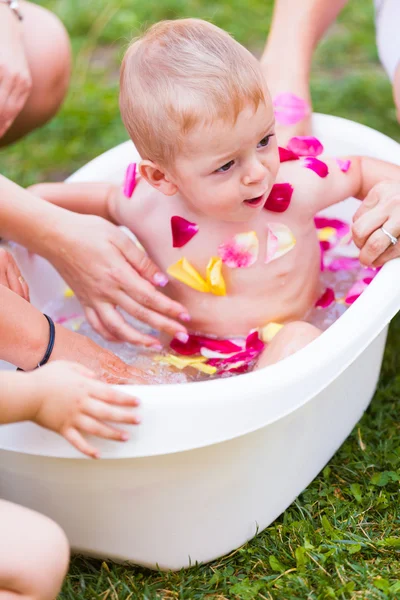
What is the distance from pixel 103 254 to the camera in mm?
1674

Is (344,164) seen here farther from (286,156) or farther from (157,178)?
(157,178)

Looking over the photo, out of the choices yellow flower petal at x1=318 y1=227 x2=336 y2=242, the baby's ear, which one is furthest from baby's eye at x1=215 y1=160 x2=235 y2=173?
yellow flower petal at x1=318 y1=227 x2=336 y2=242

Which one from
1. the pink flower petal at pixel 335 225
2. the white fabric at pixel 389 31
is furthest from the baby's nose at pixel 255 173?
the white fabric at pixel 389 31

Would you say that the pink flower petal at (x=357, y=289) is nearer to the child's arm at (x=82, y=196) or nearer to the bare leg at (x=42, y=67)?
the child's arm at (x=82, y=196)

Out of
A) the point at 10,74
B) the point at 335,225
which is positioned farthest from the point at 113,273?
the point at 335,225

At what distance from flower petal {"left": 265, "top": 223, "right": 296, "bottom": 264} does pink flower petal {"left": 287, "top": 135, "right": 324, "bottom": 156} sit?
202 millimetres

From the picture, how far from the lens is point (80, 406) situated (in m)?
1.24

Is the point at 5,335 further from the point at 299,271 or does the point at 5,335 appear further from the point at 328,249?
the point at 328,249

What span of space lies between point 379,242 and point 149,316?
0.48 metres

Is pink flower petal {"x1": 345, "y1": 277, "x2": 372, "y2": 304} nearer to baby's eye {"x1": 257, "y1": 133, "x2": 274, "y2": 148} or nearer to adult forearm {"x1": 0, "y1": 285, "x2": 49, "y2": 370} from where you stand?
baby's eye {"x1": 257, "y1": 133, "x2": 274, "y2": 148}

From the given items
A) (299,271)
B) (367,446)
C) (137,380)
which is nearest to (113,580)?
(137,380)

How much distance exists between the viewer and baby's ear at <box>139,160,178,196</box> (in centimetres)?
158

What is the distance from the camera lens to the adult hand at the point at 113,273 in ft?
5.50

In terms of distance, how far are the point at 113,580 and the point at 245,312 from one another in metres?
0.59
